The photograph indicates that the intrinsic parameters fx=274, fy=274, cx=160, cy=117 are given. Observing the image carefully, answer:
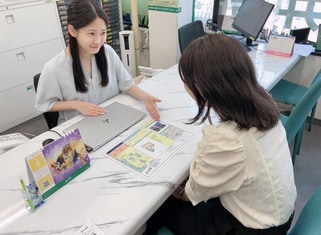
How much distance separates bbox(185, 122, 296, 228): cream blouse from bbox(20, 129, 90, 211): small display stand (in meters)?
0.41

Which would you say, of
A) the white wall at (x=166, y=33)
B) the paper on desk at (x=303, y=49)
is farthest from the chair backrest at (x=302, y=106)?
the white wall at (x=166, y=33)

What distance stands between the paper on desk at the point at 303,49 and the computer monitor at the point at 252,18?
1.14ft

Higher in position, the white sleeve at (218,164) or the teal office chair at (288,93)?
the white sleeve at (218,164)

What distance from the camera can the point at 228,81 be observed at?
2.53 feet

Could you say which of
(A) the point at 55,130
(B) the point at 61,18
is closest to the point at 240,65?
(A) the point at 55,130

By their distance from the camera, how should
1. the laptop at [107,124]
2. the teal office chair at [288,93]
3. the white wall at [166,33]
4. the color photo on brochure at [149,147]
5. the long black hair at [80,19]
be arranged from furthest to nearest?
the white wall at [166,33] → the teal office chair at [288,93] → the long black hair at [80,19] → the laptop at [107,124] → the color photo on brochure at [149,147]

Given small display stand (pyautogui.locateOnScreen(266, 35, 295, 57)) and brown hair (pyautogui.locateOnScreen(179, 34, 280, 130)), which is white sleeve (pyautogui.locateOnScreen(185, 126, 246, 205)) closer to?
brown hair (pyautogui.locateOnScreen(179, 34, 280, 130))

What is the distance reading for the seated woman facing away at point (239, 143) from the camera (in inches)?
30.7

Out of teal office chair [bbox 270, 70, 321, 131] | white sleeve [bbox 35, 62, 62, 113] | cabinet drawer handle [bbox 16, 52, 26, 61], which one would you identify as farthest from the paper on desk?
cabinet drawer handle [bbox 16, 52, 26, 61]

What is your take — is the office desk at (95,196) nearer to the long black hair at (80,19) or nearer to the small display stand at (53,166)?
the small display stand at (53,166)

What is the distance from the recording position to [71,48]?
137 cm

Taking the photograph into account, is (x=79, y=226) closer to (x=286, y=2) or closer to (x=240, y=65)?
(x=240, y=65)

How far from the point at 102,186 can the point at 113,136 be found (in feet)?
0.92

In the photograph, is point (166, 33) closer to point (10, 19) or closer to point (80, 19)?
point (10, 19)
